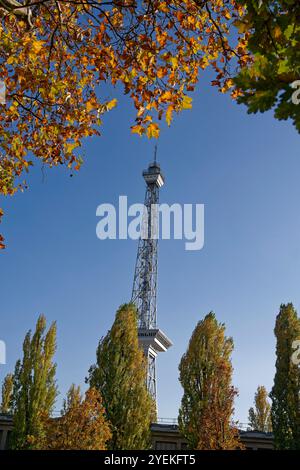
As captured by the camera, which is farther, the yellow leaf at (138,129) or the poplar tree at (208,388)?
the poplar tree at (208,388)

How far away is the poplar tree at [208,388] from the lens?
73.3 ft

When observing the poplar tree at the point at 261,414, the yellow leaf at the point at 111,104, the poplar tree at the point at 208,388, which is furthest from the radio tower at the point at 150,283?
the yellow leaf at the point at 111,104

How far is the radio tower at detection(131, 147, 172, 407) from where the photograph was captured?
187ft

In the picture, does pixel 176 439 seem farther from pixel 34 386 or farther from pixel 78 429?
pixel 78 429

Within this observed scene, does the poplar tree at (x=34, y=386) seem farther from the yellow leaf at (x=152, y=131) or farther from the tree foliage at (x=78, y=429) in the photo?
the yellow leaf at (x=152, y=131)

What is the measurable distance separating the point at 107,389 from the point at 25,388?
6167 mm

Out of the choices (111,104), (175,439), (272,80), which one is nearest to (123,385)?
(175,439)

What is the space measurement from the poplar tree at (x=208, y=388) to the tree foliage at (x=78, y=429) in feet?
19.7

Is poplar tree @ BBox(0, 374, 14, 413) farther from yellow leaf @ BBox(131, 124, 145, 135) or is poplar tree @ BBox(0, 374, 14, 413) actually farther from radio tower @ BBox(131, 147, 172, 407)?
yellow leaf @ BBox(131, 124, 145, 135)

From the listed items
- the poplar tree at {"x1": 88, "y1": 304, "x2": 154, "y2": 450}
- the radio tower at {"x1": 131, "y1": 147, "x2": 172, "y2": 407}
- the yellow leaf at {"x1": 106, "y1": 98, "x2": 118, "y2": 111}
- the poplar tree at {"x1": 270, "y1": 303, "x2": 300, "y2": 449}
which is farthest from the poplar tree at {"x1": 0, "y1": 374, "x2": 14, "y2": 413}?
the yellow leaf at {"x1": 106, "y1": 98, "x2": 118, "y2": 111}

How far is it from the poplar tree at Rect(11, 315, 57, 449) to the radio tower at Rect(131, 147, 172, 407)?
76.0ft

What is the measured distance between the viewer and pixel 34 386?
30.0 m
